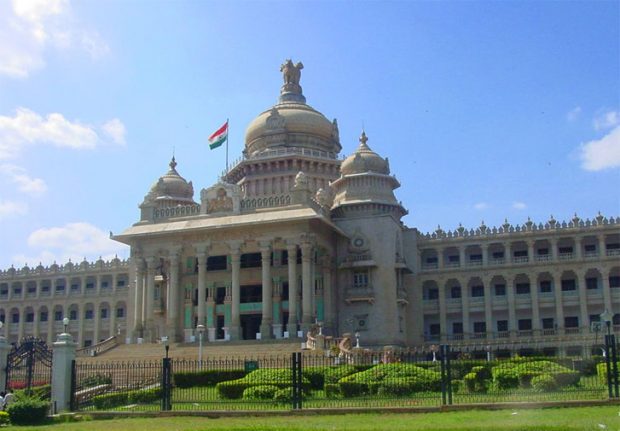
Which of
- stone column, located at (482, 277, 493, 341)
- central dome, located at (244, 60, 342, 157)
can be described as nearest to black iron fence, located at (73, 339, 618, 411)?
stone column, located at (482, 277, 493, 341)

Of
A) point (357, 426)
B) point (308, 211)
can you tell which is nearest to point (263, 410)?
point (357, 426)

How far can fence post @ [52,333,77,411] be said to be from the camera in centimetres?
2730

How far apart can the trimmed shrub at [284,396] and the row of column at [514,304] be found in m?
35.8

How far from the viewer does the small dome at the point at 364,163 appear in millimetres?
57656

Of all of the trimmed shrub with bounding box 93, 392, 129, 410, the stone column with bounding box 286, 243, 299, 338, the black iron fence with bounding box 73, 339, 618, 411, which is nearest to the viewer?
the black iron fence with bounding box 73, 339, 618, 411

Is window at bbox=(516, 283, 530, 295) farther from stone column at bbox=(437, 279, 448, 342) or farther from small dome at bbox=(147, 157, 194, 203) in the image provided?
small dome at bbox=(147, 157, 194, 203)

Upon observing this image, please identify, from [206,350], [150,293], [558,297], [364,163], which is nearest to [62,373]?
[206,350]

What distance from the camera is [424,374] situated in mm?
27719

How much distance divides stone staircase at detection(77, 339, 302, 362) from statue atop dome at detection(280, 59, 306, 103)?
27014 millimetres

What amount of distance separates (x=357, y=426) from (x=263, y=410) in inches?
208

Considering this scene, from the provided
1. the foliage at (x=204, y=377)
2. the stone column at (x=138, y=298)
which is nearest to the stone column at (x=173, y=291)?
the stone column at (x=138, y=298)

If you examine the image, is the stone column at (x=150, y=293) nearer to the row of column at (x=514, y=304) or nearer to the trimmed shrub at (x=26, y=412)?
the row of column at (x=514, y=304)

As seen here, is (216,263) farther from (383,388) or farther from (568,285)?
(383,388)

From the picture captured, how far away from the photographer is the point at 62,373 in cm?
2761
